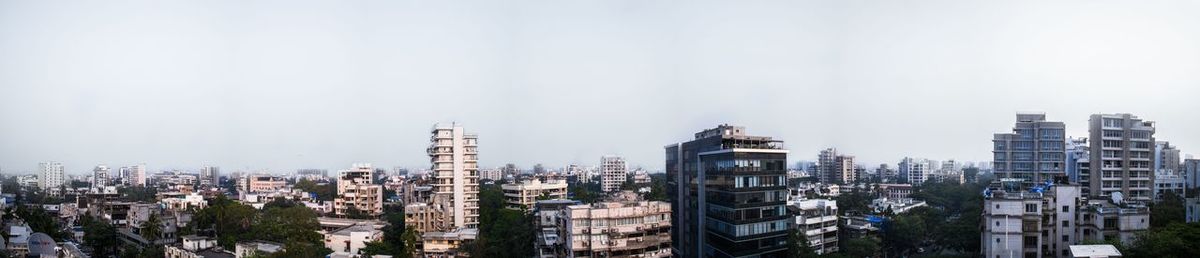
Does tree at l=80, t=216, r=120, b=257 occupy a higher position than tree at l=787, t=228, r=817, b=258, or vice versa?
tree at l=787, t=228, r=817, b=258

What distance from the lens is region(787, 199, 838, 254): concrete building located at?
58.4 ft

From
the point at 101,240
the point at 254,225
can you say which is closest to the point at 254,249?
the point at 254,225

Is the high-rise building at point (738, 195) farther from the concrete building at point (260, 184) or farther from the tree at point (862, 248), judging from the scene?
the concrete building at point (260, 184)

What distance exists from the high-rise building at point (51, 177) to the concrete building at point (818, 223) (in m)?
49.9

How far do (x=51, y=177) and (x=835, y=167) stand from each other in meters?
59.1

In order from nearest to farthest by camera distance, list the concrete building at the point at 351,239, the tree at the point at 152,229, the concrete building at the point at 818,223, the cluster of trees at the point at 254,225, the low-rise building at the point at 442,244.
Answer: the concrete building at the point at 818,223
the low-rise building at the point at 442,244
the concrete building at the point at 351,239
the cluster of trees at the point at 254,225
the tree at the point at 152,229

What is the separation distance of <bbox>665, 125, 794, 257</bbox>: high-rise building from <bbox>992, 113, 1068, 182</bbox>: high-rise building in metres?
13.6

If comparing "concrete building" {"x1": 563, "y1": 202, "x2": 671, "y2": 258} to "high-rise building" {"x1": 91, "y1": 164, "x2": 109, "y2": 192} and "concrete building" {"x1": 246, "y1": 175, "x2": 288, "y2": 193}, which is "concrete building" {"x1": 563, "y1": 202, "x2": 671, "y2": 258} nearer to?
"concrete building" {"x1": 246, "y1": 175, "x2": 288, "y2": 193}

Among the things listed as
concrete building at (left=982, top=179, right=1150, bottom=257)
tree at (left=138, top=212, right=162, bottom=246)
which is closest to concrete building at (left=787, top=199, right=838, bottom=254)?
concrete building at (left=982, top=179, right=1150, bottom=257)

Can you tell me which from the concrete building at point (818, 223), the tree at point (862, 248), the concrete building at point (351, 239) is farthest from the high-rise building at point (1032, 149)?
the concrete building at point (351, 239)

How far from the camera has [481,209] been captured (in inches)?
989

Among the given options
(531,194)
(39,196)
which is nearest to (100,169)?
(39,196)

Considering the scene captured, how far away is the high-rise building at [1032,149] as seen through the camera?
934 inches

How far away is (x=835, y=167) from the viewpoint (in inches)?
2103
